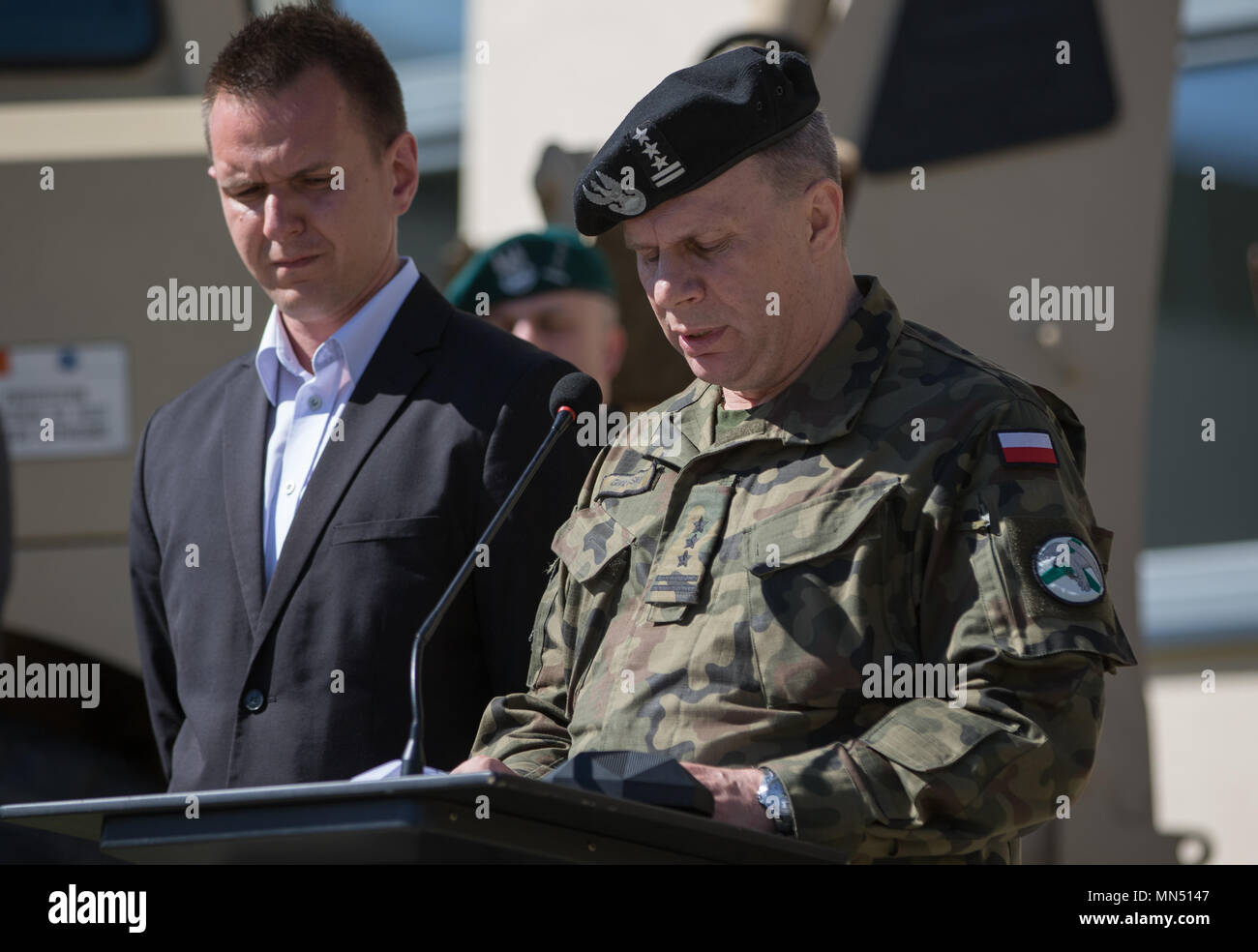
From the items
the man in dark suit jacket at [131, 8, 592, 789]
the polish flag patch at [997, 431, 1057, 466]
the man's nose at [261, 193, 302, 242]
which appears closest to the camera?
the polish flag patch at [997, 431, 1057, 466]

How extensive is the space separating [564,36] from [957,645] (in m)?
3.38

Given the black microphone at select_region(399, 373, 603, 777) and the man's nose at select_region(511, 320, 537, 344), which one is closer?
the black microphone at select_region(399, 373, 603, 777)

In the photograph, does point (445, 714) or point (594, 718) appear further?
point (445, 714)

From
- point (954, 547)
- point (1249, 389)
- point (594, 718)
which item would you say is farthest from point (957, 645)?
point (1249, 389)

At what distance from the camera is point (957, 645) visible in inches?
68.1

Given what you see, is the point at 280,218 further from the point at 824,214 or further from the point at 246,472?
the point at 824,214

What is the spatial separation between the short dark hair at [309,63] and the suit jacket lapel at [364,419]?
0.79 ft

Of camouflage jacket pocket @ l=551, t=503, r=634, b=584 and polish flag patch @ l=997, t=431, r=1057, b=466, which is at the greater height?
polish flag patch @ l=997, t=431, r=1057, b=466

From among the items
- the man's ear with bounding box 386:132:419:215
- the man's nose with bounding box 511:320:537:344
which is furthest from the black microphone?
the man's nose with bounding box 511:320:537:344

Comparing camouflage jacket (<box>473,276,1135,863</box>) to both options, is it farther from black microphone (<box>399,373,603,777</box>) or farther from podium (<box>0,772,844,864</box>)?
podium (<box>0,772,844,864</box>)

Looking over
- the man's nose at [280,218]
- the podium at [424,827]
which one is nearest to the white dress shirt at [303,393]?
the man's nose at [280,218]

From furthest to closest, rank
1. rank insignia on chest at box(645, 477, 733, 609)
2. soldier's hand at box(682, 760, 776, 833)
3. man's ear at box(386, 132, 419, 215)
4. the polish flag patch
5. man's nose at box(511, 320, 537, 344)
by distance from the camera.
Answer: man's nose at box(511, 320, 537, 344), man's ear at box(386, 132, 419, 215), rank insignia on chest at box(645, 477, 733, 609), the polish flag patch, soldier's hand at box(682, 760, 776, 833)

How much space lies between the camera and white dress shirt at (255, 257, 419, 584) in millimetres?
2420
